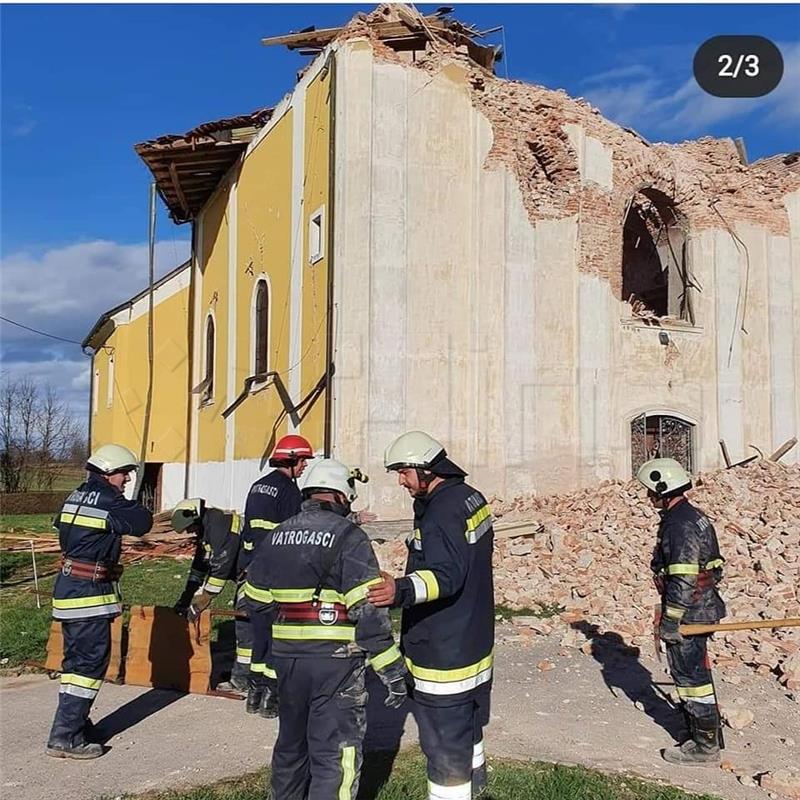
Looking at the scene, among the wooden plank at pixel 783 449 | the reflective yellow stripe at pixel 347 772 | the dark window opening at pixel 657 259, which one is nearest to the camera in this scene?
the reflective yellow stripe at pixel 347 772

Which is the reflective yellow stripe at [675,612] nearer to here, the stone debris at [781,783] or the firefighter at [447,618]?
the stone debris at [781,783]

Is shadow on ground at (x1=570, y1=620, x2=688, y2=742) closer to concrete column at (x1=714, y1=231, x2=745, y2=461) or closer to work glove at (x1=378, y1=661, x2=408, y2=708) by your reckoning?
work glove at (x1=378, y1=661, x2=408, y2=708)

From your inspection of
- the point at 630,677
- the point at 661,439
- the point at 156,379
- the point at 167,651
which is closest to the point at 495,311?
the point at 661,439

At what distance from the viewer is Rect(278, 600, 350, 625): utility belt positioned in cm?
418

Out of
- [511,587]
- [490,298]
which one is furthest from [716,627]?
[490,298]

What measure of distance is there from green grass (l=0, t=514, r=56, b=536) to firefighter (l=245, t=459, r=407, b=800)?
21.2 m

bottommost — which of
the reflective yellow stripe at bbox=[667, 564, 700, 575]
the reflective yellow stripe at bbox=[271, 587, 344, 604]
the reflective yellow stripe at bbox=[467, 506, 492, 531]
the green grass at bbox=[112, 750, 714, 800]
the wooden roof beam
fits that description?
the green grass at bbox=[112, 750, 714, 800]

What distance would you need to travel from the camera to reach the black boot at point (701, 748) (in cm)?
582

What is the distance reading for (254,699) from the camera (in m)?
6.61

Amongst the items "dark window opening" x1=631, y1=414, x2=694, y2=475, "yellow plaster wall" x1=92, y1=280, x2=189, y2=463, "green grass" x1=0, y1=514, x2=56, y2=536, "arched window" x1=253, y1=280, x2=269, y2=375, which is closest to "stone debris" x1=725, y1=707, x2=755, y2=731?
"dark window opening" x1=631, y1=414, x2=694, y2=475

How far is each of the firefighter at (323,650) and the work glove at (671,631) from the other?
2475 mm

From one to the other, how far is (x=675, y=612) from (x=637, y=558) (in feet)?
19.1

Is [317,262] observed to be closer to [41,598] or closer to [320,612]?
[41,598]

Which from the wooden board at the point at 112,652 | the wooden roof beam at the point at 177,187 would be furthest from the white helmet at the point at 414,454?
the wooden roof beam at the point at 177,187
